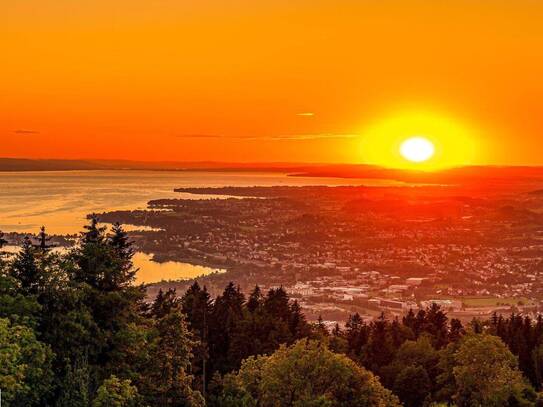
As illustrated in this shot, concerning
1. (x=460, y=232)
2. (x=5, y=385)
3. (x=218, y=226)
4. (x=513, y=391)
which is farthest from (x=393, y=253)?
(x=5, y=385)

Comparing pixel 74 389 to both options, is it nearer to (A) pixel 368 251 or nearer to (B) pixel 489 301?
(B) pixel 489 301

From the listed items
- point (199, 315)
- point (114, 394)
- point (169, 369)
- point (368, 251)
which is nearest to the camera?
point (114, 394)

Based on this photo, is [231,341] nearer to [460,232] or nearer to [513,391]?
[513,391]

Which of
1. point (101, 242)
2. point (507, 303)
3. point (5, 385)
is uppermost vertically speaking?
point (101, 242)

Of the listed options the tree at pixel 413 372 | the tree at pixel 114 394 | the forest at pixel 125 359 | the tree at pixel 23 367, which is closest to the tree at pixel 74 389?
the forest at pixel 125 359

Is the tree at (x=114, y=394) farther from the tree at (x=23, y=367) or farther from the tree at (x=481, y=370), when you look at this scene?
the tree at (x=481, y=370)

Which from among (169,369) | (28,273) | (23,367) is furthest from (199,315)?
(23,367)

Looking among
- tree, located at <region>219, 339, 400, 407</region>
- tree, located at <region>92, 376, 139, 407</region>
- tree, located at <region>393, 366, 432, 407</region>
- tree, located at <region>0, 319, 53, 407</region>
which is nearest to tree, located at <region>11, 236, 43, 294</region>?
tree, located at <region>0, 319, 53, 407</region>
